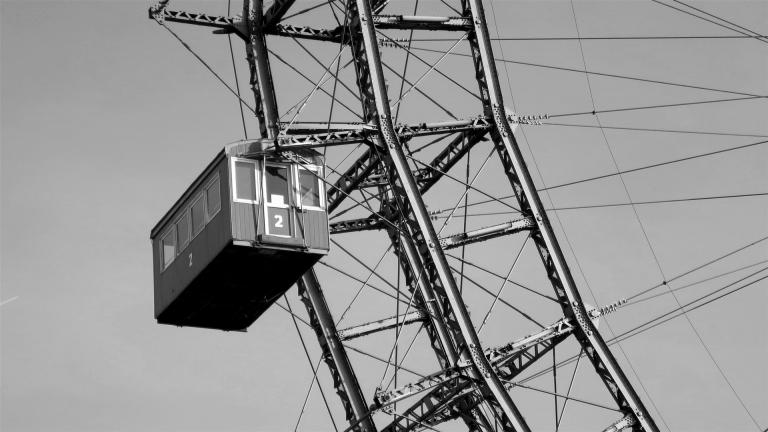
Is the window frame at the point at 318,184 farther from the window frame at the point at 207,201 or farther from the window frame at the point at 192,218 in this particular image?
the window frame at the point at 192,218

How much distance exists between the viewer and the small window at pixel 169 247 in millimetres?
45844

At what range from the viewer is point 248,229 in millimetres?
43094

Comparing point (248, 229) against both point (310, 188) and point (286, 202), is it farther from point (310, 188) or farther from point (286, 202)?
point (310, 188)

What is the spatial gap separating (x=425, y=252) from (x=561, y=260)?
309cm

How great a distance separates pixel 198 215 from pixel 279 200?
6.57 feet

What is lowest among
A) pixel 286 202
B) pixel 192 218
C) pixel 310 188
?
pixel 286 202

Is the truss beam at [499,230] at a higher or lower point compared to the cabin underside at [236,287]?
higher

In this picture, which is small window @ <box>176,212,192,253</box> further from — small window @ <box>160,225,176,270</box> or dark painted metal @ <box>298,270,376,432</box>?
dark painted metal @ <box>298,270,376,432</box>

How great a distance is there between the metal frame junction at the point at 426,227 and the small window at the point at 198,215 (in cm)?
232

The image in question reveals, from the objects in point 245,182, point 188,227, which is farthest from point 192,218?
point 245,182

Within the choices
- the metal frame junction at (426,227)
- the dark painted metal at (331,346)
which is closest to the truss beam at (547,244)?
the metal frame junction at (426,227)

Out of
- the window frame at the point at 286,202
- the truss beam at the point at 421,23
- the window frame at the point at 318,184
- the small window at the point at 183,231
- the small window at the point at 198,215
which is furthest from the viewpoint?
the truss beam at the point at 421,23

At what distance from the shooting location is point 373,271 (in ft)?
150

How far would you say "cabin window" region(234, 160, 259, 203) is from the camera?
43469 millimetres
